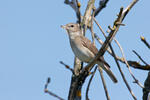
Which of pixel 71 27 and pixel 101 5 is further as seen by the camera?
pixel 71 27

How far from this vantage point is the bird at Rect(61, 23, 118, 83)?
615cm

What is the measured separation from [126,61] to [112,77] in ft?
7.83

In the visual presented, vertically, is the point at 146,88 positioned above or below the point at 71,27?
below

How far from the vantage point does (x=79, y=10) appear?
4.91 meters

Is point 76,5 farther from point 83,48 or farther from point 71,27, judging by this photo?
point 71,27

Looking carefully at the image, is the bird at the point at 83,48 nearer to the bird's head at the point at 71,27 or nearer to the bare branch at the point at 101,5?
the bird's head at the point at 71,27

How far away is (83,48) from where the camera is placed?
668 cm

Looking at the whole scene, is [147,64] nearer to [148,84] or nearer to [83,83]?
[148,84]

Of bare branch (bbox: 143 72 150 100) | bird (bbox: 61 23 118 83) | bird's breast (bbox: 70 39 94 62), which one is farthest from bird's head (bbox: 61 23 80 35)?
bare branch (bbox: 143 72 150 100)

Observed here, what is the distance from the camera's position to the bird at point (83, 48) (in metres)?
6.15

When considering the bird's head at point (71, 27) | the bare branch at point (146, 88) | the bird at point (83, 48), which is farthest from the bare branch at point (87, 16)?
the bird's head at point (71, 27)

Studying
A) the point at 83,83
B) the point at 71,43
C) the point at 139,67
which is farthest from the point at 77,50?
the point at 139,67

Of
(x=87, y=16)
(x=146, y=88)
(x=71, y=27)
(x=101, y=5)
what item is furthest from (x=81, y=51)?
(x=146, y=88)

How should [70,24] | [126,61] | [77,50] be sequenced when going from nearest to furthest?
[126,61]
[77,50]
[70,24]
